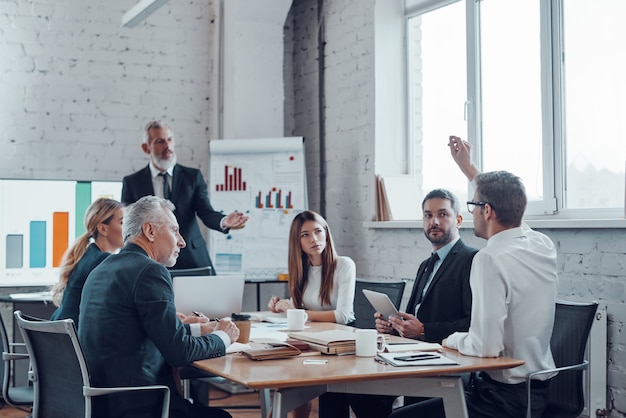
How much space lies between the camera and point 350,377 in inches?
88.0

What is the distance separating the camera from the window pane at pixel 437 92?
183 inches

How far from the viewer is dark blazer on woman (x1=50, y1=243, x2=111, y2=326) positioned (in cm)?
311

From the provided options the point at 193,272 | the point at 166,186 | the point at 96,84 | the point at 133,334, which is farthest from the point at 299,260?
the point at 96,84

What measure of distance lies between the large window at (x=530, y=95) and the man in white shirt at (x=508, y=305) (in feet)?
3.60

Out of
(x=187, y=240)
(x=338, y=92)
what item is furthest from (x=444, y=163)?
(x=187, y=240)

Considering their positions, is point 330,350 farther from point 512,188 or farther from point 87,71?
point 87,71

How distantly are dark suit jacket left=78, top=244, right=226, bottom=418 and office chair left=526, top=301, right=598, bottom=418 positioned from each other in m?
1.28

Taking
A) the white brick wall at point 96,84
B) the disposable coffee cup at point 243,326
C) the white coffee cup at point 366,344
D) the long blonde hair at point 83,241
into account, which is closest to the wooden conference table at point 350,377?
the white coffee cup at point 366,344

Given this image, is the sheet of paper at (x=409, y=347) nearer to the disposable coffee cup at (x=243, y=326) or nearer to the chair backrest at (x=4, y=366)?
the disposable coffee cup at (x=243, y=326)

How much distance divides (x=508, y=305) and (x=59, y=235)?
3469 millimetres

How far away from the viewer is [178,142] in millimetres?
5766

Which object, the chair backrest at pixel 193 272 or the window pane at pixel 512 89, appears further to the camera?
the chair backrest at pixel 193 272

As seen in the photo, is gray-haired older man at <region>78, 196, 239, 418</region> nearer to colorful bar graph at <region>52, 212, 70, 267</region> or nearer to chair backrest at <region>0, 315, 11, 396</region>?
chair backrest at <region>0, 315, 11, 396</region>

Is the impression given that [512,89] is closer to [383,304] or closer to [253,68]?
[383,304]
